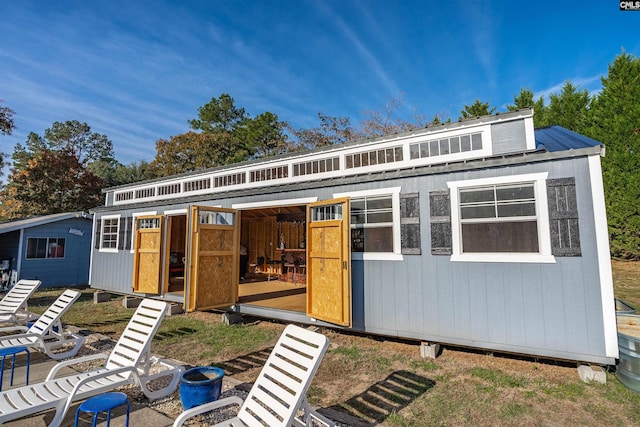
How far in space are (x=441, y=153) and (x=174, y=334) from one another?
266 inches

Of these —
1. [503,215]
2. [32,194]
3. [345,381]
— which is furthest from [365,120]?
[32,194]

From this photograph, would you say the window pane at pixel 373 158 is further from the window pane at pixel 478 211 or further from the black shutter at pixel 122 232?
the black shutter at pixel 122 232

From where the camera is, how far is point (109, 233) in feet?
35.5

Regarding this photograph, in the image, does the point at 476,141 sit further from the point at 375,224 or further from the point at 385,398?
the point at 385,398

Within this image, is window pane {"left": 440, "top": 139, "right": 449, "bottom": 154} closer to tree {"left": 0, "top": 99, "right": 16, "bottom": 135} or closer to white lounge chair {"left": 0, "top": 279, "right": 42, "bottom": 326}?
white lounge chair {"left": 0, "top": 279, "right": 42, "bottom": 326}

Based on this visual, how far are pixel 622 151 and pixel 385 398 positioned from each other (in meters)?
16.6

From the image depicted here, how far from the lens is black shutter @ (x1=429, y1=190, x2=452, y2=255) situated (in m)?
4.95

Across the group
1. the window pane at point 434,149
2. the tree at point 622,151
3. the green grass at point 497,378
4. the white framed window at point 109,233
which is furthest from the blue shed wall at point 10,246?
the tree at point 622,151

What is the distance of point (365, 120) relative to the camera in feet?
71.3

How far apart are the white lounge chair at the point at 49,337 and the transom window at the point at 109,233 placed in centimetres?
514

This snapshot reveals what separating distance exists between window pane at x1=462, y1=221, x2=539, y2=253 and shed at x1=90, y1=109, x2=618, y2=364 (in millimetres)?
15

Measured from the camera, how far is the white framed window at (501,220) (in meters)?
4.39

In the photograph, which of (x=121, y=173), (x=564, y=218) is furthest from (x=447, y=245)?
(x=121, y=173)

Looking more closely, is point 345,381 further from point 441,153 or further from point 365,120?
point 365,120
